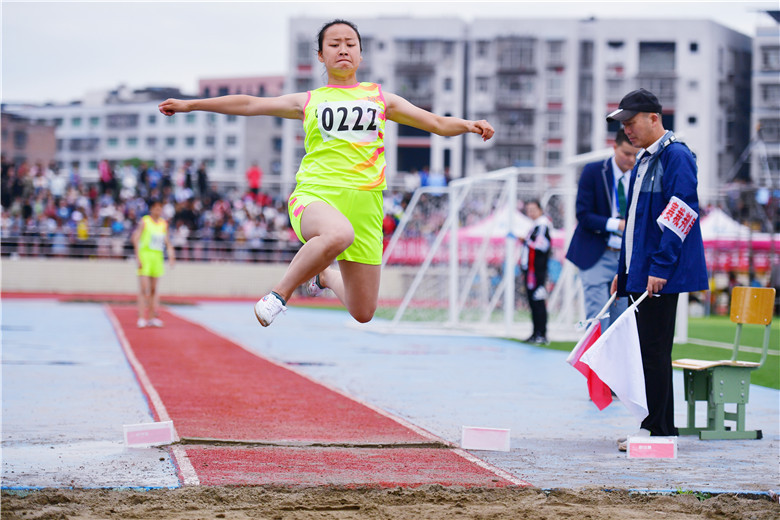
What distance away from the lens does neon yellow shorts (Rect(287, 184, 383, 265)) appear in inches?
215

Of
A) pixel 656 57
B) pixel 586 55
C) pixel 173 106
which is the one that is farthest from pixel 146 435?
pixel 656 57

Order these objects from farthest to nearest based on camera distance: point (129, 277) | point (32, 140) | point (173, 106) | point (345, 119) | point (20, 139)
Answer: point (20, 139) → point (32, 140) → point (129, 277) → point (345, 119) → point (173, 106)

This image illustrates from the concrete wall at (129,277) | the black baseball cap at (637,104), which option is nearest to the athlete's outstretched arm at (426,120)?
the black baseball cap at (637,104)

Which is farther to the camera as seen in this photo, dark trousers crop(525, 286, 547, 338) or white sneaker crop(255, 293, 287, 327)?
dark trousers crop(525, 286, 547, 338)

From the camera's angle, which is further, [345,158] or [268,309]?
[345,158]

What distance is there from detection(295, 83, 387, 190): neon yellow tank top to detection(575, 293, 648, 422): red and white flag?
1.65m

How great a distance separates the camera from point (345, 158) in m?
5.53

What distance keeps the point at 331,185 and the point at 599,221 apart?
9.60 feet

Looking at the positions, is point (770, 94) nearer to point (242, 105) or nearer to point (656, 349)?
point (656, 349)

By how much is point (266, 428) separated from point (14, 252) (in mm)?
28374

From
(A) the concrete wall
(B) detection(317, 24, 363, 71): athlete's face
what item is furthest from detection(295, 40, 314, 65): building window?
(B) detection(317, 24, 363, 71): athlete's face

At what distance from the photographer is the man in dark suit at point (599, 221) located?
7.62m

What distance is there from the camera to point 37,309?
73.0 feet

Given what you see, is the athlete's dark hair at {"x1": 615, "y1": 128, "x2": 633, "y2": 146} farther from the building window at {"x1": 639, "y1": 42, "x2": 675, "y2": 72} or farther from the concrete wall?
the building window at {"x1": 639, "y1": 42, "x2": 675, "y2": 72}
